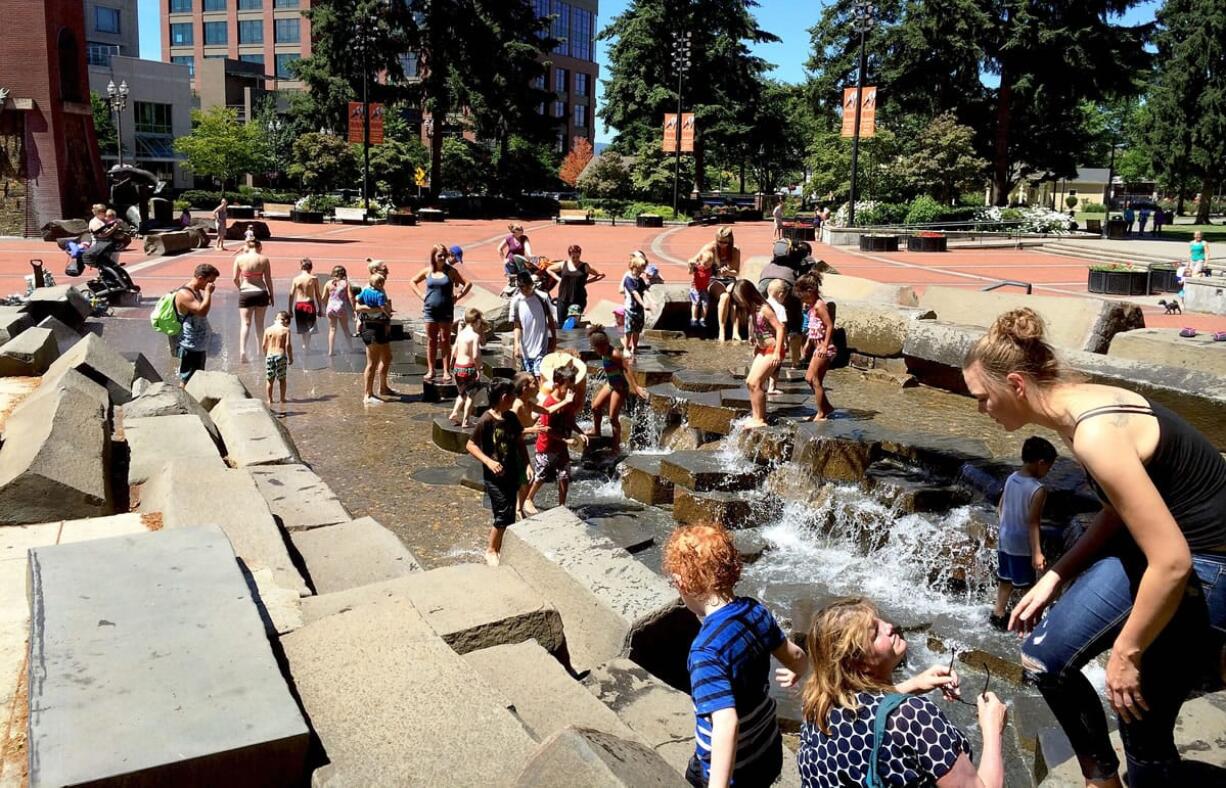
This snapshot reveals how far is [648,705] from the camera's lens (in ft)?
15.1

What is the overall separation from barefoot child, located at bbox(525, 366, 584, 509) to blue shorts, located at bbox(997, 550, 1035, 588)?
11.5 feet

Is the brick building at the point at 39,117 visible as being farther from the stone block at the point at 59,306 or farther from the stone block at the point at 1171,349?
the stone block at the point at 1171,349

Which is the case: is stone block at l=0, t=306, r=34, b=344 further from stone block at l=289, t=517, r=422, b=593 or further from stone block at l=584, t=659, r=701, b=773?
stone block at l=584, t=659, r=701, b=773

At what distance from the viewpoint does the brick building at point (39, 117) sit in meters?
32.6

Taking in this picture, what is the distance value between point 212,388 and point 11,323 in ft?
10.9

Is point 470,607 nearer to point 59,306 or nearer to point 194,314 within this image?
point 194,314

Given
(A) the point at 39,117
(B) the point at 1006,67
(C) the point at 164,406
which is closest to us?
(C) the point at 164,406

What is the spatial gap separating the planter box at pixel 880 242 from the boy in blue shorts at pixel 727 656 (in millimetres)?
32752

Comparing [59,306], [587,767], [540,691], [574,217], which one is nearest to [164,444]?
[540,691]

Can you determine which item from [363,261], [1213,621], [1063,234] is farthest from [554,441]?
[1063,234]

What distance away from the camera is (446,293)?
1273cm

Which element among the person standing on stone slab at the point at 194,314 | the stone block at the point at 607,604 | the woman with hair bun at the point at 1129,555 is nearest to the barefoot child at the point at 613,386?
the stone block at the point at 607,604

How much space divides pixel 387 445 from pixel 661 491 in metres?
3.32

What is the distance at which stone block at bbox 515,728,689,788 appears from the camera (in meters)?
2.88
